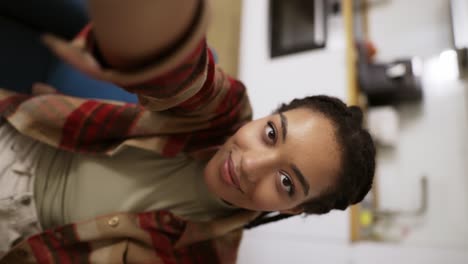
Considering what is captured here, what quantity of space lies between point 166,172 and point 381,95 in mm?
1266

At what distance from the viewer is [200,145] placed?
728 mm

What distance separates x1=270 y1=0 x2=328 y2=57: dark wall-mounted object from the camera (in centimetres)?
145

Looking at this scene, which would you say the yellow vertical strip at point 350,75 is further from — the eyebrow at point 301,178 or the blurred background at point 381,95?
the eyebrow at point 301,178

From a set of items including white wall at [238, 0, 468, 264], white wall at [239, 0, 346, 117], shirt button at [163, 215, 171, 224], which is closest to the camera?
shirt button at [163, 215, 171, 224]

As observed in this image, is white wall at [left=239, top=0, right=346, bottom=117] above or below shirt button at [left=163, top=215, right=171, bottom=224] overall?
above

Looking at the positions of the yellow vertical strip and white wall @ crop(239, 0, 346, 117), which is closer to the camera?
the yellow vertical strip

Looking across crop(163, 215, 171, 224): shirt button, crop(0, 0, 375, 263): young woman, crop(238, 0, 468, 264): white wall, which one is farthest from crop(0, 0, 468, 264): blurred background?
crop(163, 215, 171, 224): shirt button

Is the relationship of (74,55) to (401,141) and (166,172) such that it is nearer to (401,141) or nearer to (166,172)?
(166,172)

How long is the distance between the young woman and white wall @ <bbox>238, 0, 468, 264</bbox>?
0.54m

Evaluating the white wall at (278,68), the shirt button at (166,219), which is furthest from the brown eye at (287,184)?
the white wall at (278,68)

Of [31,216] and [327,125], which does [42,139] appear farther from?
[327,125]

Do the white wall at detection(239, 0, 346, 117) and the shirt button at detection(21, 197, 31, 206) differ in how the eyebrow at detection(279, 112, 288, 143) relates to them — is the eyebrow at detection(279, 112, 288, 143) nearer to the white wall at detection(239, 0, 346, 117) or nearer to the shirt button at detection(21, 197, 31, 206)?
the shirt button at detection(21, 197, 31, 206)

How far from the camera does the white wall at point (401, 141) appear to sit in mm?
1210

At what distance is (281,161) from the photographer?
592mm
